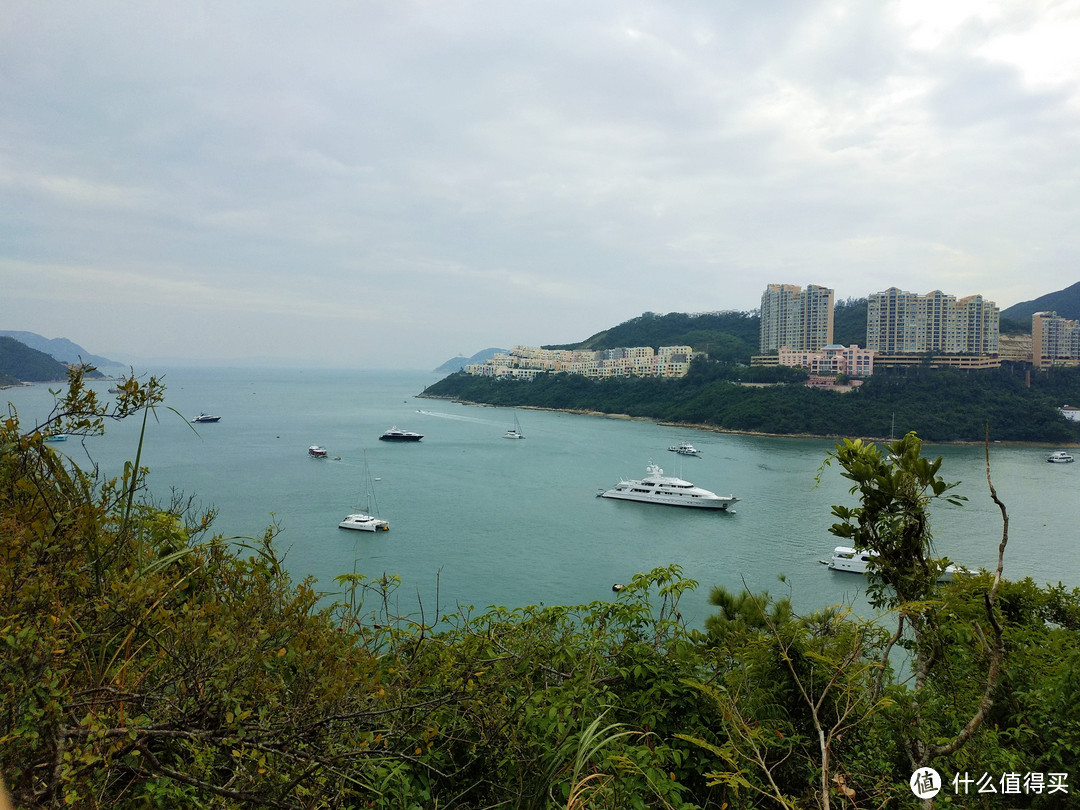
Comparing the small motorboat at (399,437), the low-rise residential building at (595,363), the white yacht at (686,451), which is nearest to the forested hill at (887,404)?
the low-rise residential building at (595,363)

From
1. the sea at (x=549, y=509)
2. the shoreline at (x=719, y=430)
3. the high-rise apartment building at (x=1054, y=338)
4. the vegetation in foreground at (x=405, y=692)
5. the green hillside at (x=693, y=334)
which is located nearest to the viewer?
the vegetation in foreground at (x=405, y=692)

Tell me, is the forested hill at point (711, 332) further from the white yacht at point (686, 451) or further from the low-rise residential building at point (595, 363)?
the white yacht at point (686, 451)

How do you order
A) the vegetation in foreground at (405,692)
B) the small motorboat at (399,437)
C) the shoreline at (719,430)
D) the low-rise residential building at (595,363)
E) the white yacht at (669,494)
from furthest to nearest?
1. the low-rise residential building at (595,363)
2. the small motorboat at (399,437)
3. the shoreline at (719,430)
4. the white yacht at (669,494)
5. the vegetation in foreground at (405,692)

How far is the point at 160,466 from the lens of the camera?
1537cm

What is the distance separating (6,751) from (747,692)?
1388mm

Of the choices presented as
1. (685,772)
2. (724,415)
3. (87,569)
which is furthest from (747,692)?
(724,415)

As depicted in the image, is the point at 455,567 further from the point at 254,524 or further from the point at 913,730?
the point at 913,730

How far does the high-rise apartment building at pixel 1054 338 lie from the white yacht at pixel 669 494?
27.1 m

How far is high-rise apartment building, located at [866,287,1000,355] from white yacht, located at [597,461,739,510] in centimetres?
2421

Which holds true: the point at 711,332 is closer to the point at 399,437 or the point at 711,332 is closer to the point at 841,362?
the point at 841,362

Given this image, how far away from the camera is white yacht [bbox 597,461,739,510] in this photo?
1328 cm

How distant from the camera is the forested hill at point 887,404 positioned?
21.7 metres

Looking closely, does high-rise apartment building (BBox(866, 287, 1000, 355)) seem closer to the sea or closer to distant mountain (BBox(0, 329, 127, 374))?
the sea

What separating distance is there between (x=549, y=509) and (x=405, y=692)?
11.9 metres
